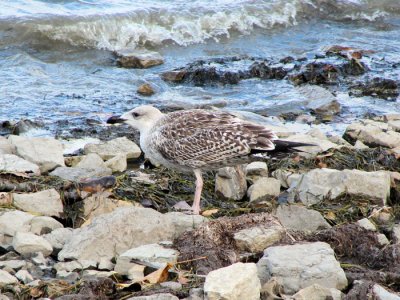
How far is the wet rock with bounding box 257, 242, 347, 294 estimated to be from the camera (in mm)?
4672

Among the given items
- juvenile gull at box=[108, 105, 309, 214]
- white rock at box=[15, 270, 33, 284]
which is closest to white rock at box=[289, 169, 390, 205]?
juvenile gull at box=[108, 105, 309, 214]

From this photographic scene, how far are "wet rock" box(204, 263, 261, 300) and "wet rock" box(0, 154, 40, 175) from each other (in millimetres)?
3118

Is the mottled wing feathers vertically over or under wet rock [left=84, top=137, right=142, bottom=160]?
over

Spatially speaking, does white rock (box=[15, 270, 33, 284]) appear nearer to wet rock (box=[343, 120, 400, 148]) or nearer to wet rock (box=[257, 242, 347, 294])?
wet rock (box=[257, 242, 347, 294])

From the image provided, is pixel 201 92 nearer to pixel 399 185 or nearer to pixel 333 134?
pixel 333 134

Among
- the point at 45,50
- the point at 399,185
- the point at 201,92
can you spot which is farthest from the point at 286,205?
the point at 45,50

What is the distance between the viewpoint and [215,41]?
46.0 ft

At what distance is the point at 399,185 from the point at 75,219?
2.86 m

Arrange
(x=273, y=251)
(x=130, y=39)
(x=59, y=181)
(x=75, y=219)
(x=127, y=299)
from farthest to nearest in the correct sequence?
(x=130, y=39), (x=59, y=181), (x=75, y=219), (x=273, y=251), (x=127, y=299)

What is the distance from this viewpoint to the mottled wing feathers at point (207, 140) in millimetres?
6680

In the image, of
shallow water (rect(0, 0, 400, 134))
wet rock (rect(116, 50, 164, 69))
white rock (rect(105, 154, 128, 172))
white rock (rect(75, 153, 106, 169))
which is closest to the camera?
white rock (rect(75, 153, 106, 169))

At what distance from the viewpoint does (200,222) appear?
5664 millimetres

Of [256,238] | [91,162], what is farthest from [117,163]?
[256,238]

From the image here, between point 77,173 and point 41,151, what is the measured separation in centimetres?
61
